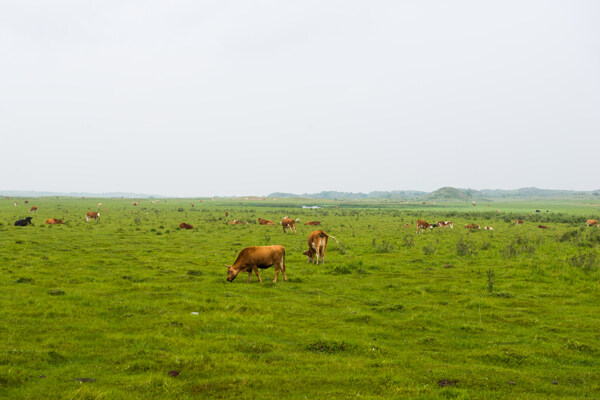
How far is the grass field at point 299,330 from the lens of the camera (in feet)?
25.4

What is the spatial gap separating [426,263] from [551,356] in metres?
13.6

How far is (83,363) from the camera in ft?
28.2

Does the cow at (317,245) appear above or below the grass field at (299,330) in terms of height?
above

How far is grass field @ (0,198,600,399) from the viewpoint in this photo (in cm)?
775

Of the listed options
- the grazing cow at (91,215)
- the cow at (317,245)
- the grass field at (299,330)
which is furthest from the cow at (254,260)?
the grazing cow at (91,215)

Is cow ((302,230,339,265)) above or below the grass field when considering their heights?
above

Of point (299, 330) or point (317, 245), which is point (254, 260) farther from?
point (299, 330)

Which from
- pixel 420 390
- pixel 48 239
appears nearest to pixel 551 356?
pixel 420 390

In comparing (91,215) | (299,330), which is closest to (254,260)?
(299,330)

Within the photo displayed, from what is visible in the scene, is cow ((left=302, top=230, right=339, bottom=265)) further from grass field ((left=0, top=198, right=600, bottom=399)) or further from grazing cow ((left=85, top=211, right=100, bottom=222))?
grazing cow ((left=85, top=211, right=100, bottom=222))

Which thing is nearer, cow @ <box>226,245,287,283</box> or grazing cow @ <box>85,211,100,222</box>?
cow @ <box>226,245,287,283</box>

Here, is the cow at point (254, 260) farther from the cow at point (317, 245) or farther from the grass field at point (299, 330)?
the cow at point (317, 245)

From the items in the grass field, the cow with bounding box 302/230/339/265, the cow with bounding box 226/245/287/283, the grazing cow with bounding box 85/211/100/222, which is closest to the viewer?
the grass field

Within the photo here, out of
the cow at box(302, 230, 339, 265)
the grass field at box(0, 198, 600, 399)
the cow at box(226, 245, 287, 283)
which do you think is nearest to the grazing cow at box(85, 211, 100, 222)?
the grass field at box(0, 198, 600, 399)
